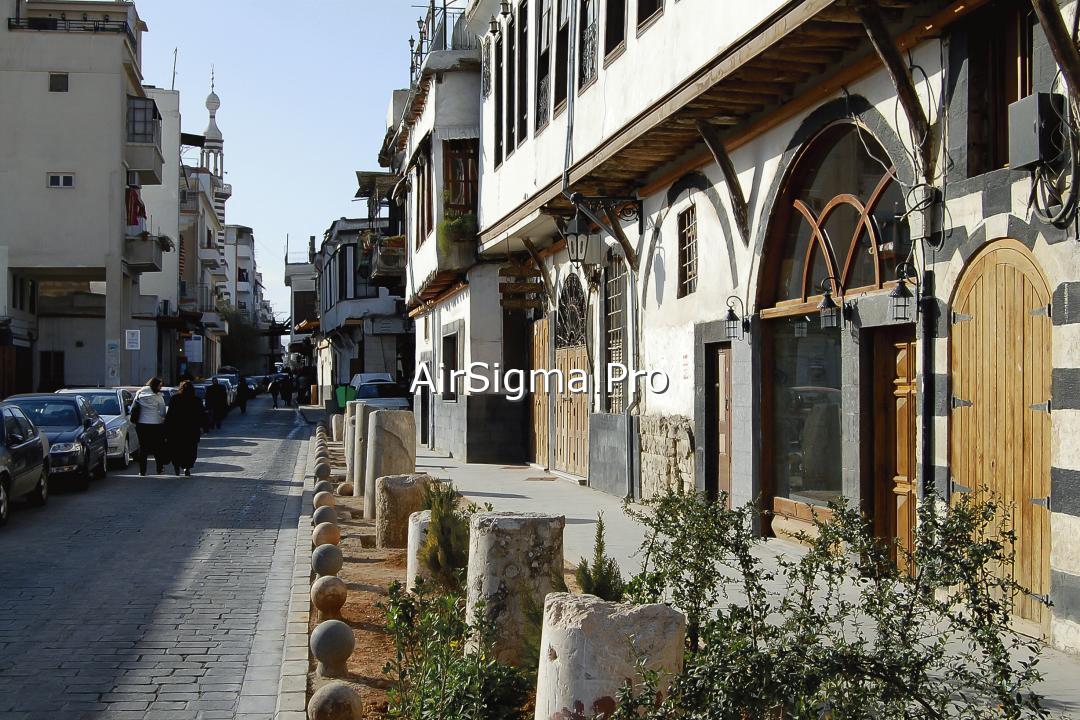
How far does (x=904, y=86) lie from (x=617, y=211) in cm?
769

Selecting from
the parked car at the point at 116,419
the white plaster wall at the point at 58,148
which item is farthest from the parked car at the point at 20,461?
the white plaster wall at the point at 58,148

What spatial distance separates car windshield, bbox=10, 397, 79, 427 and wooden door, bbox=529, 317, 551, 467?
800 centimetres

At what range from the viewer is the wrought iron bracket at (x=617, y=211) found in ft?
52.2

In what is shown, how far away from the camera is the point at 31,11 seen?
1914 inches

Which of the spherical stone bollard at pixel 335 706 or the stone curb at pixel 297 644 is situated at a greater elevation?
the spherical stone bollard at pixel 335 706

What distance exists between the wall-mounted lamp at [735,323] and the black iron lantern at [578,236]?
4.72m

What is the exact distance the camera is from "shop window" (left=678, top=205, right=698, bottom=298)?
14.0 metres

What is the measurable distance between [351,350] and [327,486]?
46.6 meters

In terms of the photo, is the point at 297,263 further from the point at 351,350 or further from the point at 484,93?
the point at 484,93

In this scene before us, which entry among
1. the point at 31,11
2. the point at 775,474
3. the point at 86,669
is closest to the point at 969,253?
the point at 775,474

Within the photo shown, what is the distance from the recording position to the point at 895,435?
9898mm

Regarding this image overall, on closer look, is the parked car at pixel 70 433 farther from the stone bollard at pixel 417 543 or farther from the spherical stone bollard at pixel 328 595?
the spherical stone bollard at pixel 328 595

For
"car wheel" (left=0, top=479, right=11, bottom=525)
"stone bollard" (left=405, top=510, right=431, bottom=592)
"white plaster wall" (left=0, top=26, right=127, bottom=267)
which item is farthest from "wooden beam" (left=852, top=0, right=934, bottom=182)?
"white plaster wall" (left=0, top=26, right=127, bottom=267)

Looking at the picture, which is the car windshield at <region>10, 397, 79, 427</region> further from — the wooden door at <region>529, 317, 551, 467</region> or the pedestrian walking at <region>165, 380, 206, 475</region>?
the wooden door at <region>529, 317, 551, 467</region>
